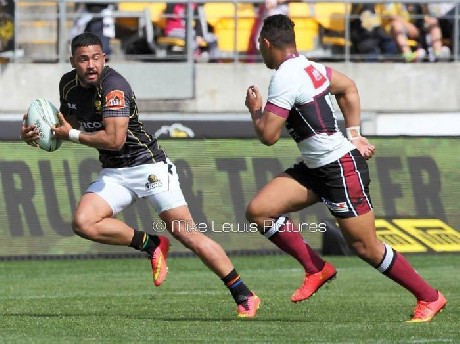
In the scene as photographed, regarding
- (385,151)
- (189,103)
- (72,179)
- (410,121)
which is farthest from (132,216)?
(410,121)

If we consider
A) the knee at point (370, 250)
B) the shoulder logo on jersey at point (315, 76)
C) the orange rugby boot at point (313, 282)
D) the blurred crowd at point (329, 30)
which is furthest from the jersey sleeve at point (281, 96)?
the blurred crowd at point (329, 30)

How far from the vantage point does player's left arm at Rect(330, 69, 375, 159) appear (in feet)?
29.9

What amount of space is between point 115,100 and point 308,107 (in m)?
1.38

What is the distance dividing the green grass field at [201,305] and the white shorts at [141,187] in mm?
834

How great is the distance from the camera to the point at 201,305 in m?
10.5

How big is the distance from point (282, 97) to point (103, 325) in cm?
193

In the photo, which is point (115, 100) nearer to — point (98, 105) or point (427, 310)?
point (98, 105)

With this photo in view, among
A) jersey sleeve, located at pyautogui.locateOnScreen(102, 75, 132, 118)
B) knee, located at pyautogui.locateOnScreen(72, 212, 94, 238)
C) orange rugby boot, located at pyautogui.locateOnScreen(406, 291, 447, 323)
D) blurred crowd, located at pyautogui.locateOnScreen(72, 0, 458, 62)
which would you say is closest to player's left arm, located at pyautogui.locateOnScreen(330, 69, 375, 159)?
orange rugby boot, located at pyautogui.locateOnScreen(406, 291, 447, 323)

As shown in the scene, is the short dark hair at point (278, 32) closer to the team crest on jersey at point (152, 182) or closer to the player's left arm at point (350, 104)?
the player's left arm at point (350, 104)

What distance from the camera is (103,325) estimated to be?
8836 mm

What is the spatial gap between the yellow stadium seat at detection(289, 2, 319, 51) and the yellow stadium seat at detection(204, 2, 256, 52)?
0.66 m

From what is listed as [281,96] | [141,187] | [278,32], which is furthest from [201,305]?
[278,32]

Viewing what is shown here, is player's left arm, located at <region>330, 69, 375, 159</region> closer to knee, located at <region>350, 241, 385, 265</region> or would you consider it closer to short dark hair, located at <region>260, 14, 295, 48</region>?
short dark hair, located at <region>260, 14, 295, 48</region>

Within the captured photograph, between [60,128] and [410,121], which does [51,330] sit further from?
[410,121]
